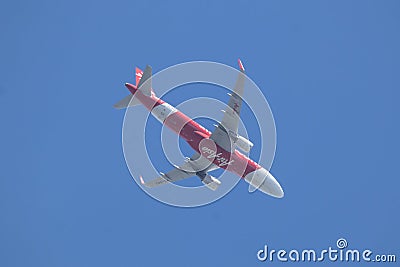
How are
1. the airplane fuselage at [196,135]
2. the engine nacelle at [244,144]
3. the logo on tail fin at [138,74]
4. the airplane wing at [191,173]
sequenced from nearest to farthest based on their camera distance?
the engine nacelle at [244,144] < the airplane fuselage at [196,135] < the airplane wing at [191,173] < the logo on tail fin at [138,74]

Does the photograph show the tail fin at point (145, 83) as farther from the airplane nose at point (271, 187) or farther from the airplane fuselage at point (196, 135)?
the airplane nose at point (271, 187)

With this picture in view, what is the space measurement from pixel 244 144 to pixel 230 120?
2.67 m

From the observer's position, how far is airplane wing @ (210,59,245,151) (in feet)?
181

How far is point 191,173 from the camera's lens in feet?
213

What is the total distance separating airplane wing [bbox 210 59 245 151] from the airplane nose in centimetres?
597

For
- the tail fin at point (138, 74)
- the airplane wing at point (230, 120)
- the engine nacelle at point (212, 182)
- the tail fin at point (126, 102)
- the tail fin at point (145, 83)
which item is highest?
the tail fin at point (138, 74)

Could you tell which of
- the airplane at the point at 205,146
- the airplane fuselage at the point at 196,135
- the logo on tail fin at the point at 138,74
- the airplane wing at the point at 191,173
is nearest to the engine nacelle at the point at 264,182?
the airplane at the point at 205,146

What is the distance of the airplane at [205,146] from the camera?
59.4m

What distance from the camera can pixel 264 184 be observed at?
209 feet

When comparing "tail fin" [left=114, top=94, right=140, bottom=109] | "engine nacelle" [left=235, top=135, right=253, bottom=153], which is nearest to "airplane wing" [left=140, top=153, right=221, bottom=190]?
"engine nacelle" [left=235, top=135, right=253, bottom=153]

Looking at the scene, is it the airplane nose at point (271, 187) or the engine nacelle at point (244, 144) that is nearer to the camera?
the engine nacelle at point (244, 144)

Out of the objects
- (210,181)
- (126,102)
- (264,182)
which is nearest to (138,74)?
(126,102)

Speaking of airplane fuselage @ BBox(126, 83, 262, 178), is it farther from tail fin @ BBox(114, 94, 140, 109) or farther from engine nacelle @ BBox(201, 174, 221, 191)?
engine nacelle @ BBox(201, 174, 221, 191)

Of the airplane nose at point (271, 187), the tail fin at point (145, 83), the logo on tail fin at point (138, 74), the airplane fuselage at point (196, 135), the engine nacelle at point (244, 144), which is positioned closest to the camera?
the engine nacelle at point (244, 144)
